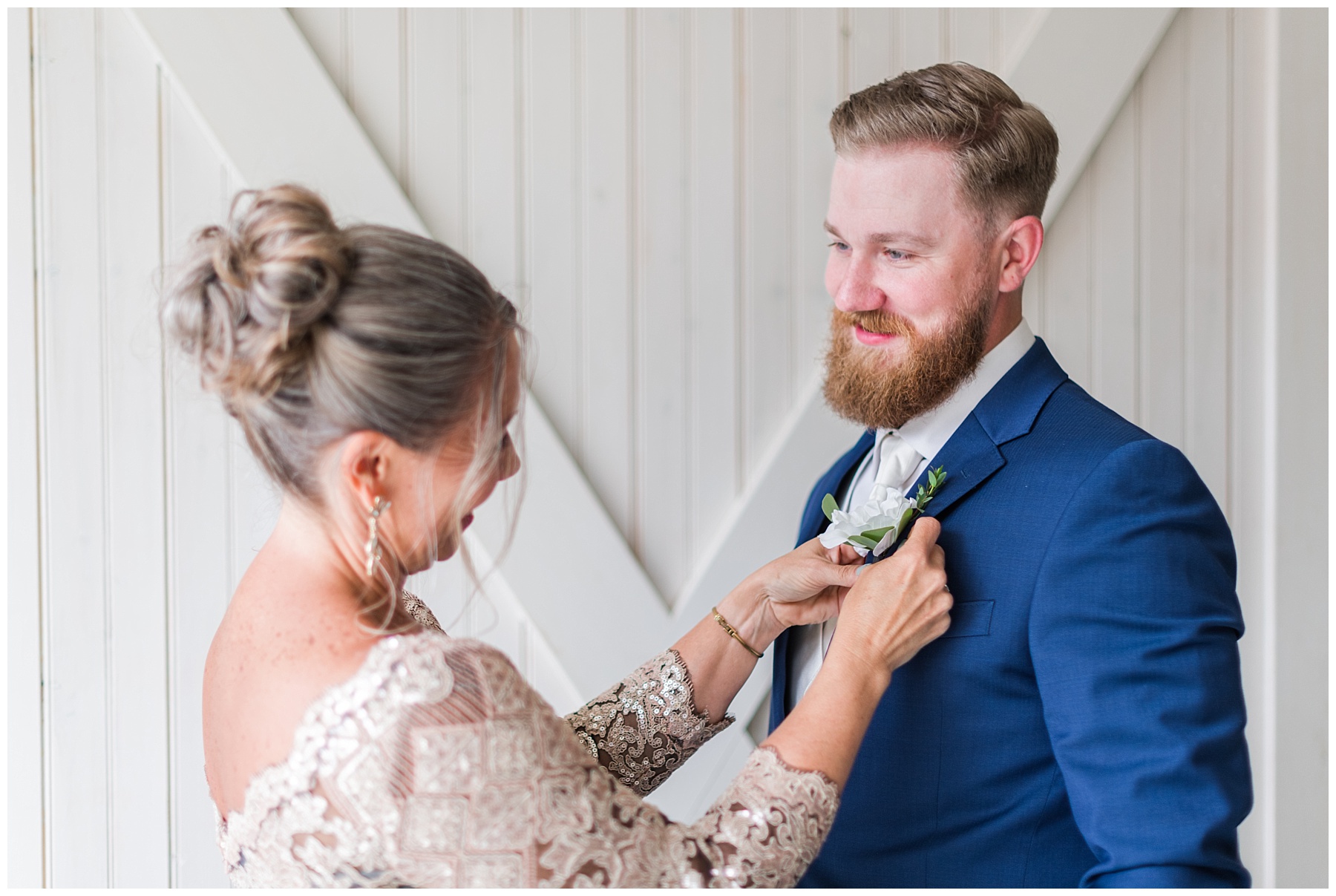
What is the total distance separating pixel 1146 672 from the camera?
3.82ft

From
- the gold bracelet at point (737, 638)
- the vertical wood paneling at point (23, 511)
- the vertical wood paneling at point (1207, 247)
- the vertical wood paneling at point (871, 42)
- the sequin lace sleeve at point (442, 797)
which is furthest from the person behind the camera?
the vertical wood paneling at point (1207, 247)

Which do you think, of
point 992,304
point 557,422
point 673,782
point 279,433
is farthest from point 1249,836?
point 279,433

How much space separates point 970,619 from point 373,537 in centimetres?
85

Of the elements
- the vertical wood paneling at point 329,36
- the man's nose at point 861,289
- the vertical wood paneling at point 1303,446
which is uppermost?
the vertical wood paneling at point 329,36

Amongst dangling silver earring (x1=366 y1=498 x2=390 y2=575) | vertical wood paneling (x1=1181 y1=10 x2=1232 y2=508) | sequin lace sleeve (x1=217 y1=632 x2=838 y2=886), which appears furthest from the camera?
vertical wood paneling (x1=1181 y1=10 x2=1232 y2=508)

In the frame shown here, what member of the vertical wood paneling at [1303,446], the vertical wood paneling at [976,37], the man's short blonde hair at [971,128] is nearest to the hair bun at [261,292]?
the man's short blonde hair at [971,128]

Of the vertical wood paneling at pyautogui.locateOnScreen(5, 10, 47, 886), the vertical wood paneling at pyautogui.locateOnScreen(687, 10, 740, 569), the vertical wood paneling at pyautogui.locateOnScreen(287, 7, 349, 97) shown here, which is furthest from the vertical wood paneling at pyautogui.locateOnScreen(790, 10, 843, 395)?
the vertical wood paneling at pyautogui.locateOnScreen(5, 10, 47, 886)

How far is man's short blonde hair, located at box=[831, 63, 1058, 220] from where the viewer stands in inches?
56.1

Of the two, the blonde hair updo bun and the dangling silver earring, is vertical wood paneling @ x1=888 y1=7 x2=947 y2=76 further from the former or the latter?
the dangling silver earring

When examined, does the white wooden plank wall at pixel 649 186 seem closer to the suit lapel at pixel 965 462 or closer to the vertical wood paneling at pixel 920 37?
the vertical wood paneling at pixel 920 37

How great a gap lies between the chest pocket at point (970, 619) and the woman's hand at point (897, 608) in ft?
0.05

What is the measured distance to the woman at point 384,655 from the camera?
0.99 meters

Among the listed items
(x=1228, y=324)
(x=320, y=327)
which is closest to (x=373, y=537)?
(x=320, y=327)

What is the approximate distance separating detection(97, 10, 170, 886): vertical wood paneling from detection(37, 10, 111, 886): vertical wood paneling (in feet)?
0.07
